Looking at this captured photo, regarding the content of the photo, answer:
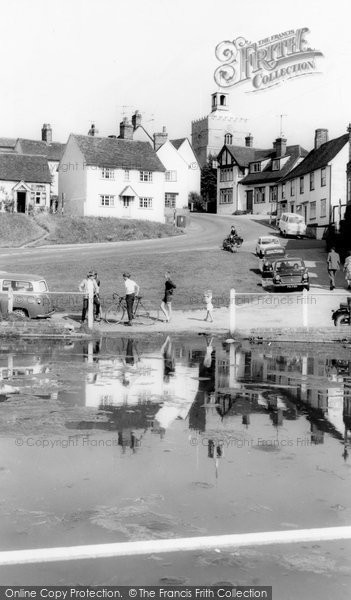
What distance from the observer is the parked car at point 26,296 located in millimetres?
23562

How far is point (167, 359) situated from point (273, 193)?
72.1 meters

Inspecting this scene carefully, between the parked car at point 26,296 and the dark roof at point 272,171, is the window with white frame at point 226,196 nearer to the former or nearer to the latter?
the dark roof at point 272,171

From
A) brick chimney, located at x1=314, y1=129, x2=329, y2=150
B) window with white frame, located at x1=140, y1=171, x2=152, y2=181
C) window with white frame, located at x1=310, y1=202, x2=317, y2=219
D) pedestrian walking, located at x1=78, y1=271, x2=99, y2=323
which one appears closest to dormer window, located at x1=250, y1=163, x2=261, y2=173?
brick chimney, located at x1=314, y1=129, x2=329, y2=150

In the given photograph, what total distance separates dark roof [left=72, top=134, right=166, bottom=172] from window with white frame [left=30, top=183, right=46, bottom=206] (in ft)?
20.0

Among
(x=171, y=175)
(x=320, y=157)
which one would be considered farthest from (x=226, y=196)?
(x=320, y=157)

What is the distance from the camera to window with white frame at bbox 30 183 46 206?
231 ft

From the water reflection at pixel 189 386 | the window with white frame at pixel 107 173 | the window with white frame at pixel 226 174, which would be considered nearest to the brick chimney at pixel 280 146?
the window with white frame at pixel 226 174

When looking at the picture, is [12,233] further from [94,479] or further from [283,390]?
[94,479]

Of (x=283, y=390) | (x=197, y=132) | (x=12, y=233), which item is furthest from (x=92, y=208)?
(x=197, y=132)

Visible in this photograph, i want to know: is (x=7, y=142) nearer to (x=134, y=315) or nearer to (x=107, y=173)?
(x=107, y=173)

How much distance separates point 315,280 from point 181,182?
59.7m

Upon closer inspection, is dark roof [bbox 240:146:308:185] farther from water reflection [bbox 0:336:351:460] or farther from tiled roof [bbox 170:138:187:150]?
water reflection [bbox 0:336:351:460]

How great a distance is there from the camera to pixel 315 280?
37406 mm

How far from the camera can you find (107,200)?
227ft
